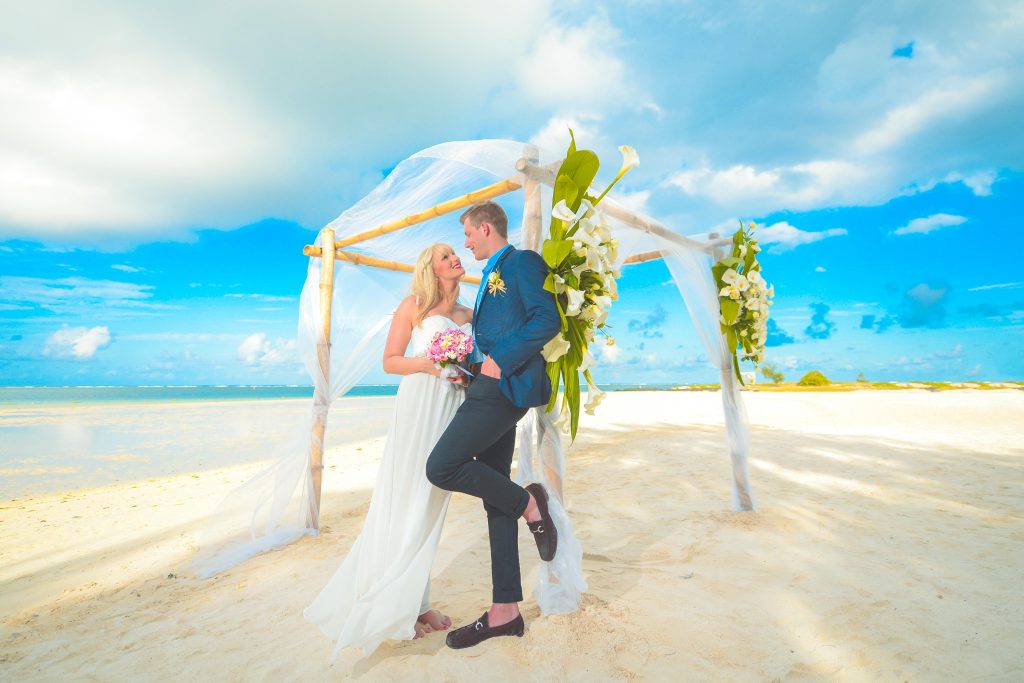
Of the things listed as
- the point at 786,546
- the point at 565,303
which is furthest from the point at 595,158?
the point at 786,546

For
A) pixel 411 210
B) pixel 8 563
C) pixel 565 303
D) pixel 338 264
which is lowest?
pixel 8 563

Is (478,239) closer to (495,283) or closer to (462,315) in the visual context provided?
(495,283)

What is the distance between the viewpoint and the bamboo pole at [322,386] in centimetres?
375

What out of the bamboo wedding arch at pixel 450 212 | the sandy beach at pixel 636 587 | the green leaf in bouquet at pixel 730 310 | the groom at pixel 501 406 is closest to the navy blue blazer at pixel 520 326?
the groom at pixel 501 406

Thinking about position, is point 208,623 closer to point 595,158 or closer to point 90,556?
point 90,556

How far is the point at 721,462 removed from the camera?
6328 mm

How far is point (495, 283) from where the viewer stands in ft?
6.80

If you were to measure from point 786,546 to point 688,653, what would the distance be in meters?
1.62

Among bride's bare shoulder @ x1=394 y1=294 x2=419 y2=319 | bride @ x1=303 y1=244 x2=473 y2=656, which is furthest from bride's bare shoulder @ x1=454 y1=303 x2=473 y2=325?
bride's bare shoulder @ x1=394 y1=294 x2=419 y2=319

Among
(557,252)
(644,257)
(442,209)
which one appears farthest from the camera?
(644,257)

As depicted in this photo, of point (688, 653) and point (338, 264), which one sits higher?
point (338, 264)

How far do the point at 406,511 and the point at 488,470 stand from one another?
1.57 feet

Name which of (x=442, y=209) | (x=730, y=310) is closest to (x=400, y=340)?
(x=442, y=209)

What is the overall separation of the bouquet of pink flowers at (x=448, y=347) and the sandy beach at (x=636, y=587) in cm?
125
